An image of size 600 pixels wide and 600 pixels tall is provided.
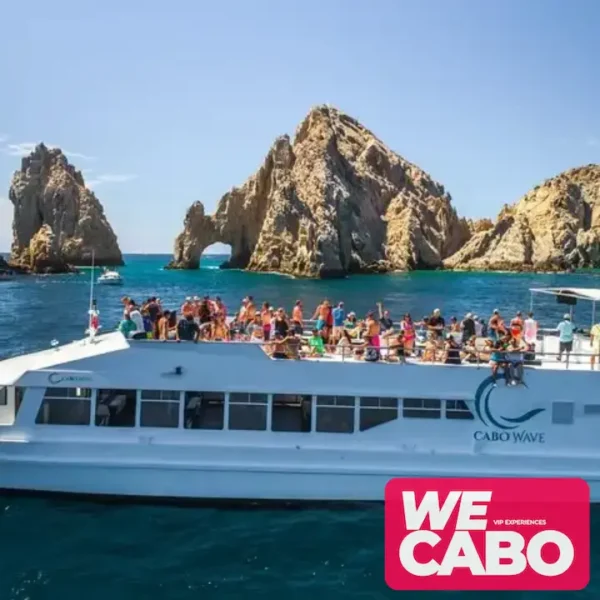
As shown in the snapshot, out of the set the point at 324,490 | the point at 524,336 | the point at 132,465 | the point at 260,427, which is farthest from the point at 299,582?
the point at 524,336

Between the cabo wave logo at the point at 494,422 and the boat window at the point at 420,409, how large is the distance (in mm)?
763

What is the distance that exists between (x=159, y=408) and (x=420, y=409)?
4.93 m

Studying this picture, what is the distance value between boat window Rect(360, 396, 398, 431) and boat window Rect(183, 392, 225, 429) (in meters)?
2.66

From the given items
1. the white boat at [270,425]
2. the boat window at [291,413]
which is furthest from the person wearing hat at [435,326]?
the boat window at [291,413]

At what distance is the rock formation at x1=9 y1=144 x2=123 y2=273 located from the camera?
133500 mm

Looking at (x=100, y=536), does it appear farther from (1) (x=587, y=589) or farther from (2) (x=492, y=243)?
(2) (x=492, y=243)

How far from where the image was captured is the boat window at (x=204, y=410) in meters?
12.6

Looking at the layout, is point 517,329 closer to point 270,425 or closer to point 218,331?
point 270,425

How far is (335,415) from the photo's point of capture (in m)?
12.6

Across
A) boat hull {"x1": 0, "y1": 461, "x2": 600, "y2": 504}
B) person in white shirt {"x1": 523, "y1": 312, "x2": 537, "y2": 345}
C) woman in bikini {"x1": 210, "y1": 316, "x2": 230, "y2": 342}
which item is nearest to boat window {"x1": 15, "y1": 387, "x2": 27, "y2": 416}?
A: boat hull {"x1": 0, "y1": 461, "x2": 600, "y2": 504}

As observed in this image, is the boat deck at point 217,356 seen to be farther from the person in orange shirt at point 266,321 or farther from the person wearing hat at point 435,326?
the person in orange shirt at point 266,321

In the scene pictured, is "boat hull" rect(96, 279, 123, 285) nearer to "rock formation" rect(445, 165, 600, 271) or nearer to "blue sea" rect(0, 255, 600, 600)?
"rock formation" rect(445, 165, 600, 271)

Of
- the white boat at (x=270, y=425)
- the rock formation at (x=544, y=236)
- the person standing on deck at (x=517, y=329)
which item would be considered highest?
the rock formation at (x=544, y=236)

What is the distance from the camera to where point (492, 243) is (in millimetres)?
148250
